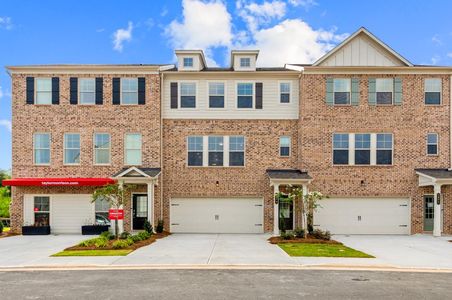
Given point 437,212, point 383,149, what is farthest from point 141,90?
point 437,212

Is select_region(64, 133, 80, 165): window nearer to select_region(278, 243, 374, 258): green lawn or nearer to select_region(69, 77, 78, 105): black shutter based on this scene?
select_region(69, 77, 78, 105): black shutter

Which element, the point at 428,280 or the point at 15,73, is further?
the point at 15,73

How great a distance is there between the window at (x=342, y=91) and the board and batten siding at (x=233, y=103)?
2303 mm

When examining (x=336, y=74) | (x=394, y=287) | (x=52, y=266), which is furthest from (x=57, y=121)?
(x=394, y=287)

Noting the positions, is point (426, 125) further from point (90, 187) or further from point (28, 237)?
point (28, 237)

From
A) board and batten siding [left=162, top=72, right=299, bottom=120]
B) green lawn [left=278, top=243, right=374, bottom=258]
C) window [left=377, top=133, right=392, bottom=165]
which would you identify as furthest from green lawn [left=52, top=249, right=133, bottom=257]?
window [left=377, top=133, right=392, bottom=165]

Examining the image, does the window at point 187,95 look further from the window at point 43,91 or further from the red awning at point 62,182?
the window at point 43,91

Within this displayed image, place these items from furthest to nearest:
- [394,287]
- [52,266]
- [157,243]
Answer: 1. [157,243]
2. [52,266]
3. [394,287]

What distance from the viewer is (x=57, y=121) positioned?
24.6 metres

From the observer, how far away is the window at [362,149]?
2428 cm

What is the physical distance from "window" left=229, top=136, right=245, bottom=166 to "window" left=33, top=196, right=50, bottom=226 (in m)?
11.2

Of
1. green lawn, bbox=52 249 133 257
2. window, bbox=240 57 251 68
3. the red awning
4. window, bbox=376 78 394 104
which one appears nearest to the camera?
green lawn, bbox=52 249 133 257

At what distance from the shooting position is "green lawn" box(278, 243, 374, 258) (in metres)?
15.4

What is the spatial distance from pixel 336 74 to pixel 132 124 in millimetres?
12608
